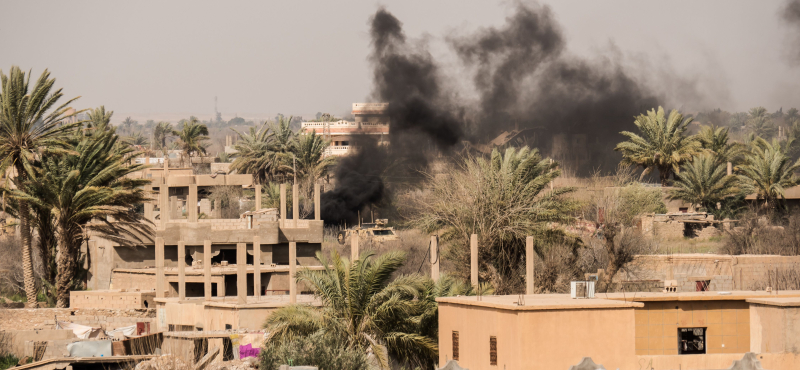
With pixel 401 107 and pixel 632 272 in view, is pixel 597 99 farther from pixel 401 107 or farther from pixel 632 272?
pixel 632 272

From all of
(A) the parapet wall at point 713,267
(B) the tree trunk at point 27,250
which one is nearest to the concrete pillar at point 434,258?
(A) the parapet wall at point 713,267

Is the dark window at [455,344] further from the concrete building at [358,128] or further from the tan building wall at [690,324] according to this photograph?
the concrete building at [358,128]

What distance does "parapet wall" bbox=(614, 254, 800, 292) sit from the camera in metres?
34.5

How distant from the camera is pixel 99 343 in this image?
23.5 metres

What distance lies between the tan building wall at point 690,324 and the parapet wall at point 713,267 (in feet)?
48.1

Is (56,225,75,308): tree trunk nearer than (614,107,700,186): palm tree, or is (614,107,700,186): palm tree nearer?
(56,225,75,308): tree trunk

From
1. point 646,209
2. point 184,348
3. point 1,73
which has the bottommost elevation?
point 184,348

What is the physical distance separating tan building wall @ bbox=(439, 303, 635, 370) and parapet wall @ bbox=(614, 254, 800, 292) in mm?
17265

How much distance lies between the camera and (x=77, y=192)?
31.8 m

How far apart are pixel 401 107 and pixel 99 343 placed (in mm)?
58170

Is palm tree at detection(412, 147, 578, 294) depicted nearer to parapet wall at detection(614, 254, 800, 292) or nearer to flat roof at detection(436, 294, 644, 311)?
parapet wall at detection(614, 254, 800, 292)

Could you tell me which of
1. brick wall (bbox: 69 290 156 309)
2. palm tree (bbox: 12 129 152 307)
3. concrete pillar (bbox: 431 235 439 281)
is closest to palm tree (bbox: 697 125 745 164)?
concrete pillar (bbox: 431 235 439 281)

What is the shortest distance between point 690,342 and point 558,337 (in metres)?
3.66

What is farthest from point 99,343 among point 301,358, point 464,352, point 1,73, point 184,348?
point 1,73
